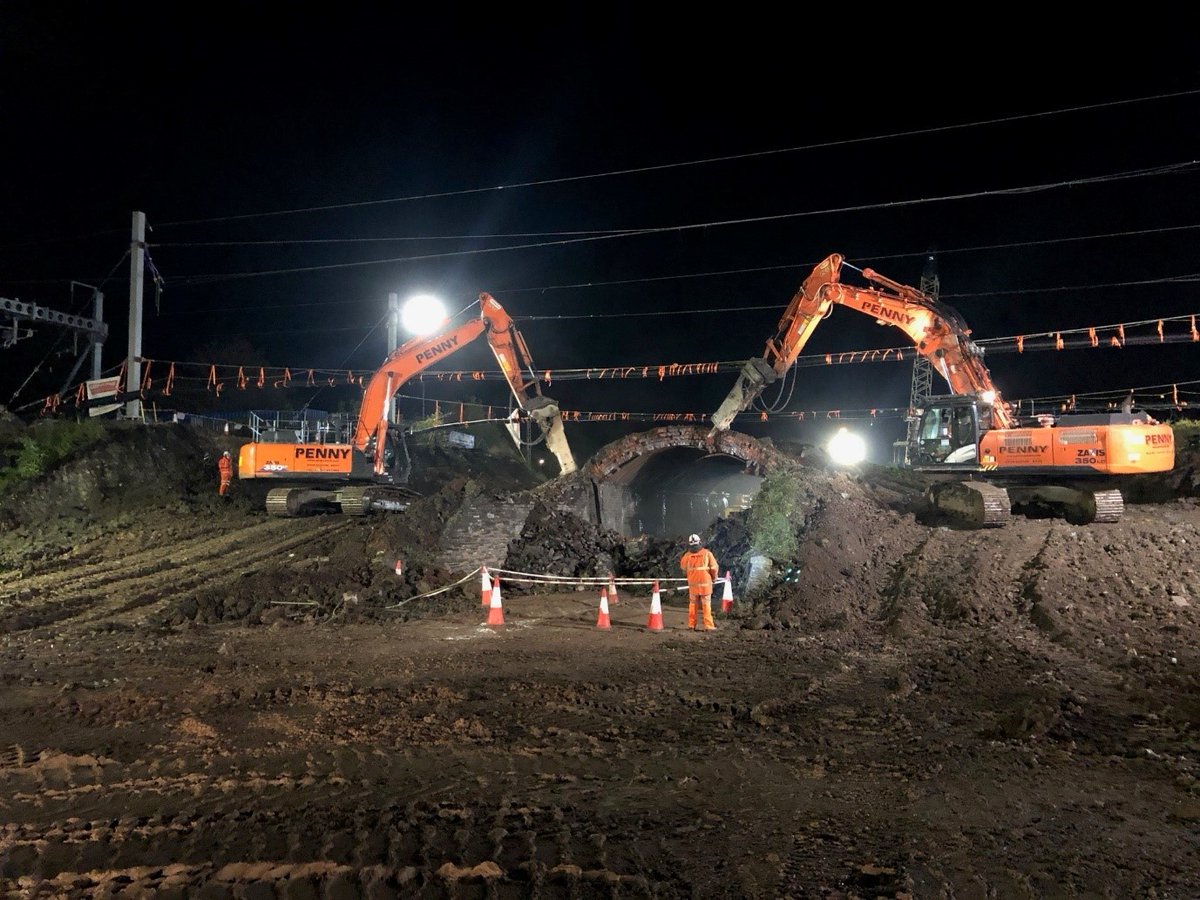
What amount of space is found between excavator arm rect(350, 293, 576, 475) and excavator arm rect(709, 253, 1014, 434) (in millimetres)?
5987

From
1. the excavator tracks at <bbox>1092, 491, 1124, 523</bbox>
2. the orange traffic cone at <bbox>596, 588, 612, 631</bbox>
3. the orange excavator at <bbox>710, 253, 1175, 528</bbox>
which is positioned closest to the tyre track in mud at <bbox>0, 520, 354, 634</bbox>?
the orange traffic cone at <bbox>596, 588, 612, 631</bbox>

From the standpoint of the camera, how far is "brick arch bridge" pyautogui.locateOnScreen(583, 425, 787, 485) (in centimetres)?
1861

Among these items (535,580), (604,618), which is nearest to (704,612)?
(604,618)

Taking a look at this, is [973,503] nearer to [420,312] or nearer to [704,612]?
[704,612]

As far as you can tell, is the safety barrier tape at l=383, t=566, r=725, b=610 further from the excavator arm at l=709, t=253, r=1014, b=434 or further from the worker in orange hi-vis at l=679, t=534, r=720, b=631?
the excavator arm at l=709, t=253, r=1014, b=434

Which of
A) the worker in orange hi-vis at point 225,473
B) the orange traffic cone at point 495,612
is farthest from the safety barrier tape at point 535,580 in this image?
the worker in orange hi-vis at point 225,473

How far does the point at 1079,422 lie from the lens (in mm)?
16359

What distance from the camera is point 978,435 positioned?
1656cm

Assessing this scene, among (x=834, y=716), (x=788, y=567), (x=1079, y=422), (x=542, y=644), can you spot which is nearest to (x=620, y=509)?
(x=788, y=567)

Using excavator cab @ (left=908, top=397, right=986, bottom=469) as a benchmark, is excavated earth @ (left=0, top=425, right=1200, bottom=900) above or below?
below

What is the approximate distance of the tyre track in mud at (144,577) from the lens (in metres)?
12.2

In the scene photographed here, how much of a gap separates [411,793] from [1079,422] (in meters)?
15.9

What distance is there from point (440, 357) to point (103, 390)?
15651 millimetres

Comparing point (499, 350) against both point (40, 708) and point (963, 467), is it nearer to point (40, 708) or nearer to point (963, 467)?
point (963, 467)
